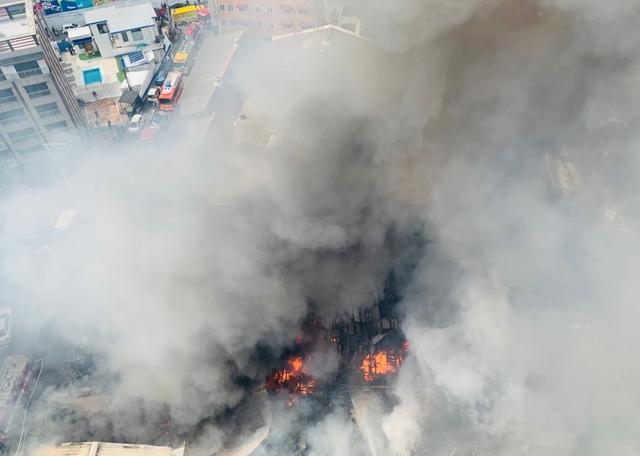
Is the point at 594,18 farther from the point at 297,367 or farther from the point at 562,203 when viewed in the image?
the point at 297,367

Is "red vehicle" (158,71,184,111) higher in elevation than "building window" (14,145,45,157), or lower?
higher

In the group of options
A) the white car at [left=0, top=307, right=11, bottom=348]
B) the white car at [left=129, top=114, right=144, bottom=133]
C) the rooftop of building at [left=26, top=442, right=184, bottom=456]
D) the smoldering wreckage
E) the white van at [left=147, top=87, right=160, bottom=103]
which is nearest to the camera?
the rooftop of building at [left=26, top=442, right=184, bottom=456]

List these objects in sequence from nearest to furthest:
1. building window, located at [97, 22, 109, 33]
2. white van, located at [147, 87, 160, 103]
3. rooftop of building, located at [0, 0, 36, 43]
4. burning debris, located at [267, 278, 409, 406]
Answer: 1. burning debris, located at [267, 278, 409, 406]
2. rooftop of building, located at [0, 0, 36, 43]
3. white van, located at [147, 87, 160, 103]
4. building window, located at [97, 22, 109, 33]

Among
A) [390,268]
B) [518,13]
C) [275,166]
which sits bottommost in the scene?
[390,268]

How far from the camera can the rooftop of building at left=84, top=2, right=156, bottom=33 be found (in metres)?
19.4

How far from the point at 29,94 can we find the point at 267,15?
1069 centimetres

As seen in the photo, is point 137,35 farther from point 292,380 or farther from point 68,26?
point 292,380

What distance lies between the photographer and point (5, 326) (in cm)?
1076

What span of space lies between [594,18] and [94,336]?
13.0m

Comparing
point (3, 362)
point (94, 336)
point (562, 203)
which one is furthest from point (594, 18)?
point (3, 362)

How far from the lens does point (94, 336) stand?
1045cm

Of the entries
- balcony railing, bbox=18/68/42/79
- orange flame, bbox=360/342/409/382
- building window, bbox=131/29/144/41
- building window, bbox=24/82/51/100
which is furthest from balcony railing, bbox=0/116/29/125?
orange flame, bbox=360/342/409/382

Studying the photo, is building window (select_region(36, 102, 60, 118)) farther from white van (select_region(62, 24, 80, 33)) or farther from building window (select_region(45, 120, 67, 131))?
white van (select_region(62, 24, 80, 33))

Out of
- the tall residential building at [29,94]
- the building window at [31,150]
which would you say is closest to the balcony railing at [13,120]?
the tall residential building at [29,94]
